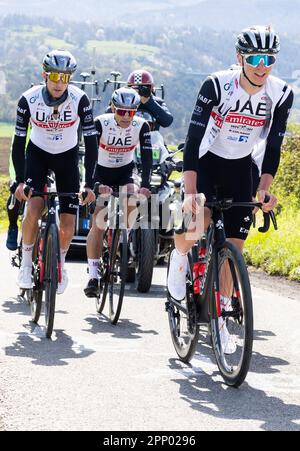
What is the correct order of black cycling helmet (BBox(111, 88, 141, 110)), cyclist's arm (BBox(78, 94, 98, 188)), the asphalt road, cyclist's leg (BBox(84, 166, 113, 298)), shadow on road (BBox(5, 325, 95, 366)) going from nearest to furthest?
the asphalt road, shadow on road (BBox(5, 325, 95, 366)), cyclist's arm (BBox(78, 94, 98, 188)), cyclist's leg (BBox(84, 166, 113, 298)), black cycling helmet (BBox(111, 88, 141, 110))

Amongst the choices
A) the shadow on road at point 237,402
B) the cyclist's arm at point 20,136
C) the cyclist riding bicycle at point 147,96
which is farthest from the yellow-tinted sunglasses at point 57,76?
the cyclist riding bicycle at point 147,96

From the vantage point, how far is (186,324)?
7.39 meters

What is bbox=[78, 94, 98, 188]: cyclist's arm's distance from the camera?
8781mm

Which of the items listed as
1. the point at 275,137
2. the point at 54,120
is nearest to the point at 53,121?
the point at 54,120

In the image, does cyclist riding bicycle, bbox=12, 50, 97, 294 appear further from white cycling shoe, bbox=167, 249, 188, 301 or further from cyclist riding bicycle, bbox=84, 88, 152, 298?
white cycling shoe, bbox=167, 249, 188, 301

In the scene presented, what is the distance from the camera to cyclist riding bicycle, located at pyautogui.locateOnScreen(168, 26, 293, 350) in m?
6.55

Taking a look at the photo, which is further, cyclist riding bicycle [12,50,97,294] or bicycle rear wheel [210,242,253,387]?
cyclist riding bicycle [12,50,97,294]

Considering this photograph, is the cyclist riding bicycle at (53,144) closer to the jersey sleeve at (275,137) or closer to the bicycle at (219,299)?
the bicycle at (219,299)

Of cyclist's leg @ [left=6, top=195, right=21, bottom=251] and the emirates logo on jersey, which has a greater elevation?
the emirates logo on jersey

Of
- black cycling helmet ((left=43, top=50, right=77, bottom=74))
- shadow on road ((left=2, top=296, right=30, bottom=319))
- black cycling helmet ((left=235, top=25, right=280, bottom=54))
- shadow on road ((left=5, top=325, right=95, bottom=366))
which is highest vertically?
black cycling helmet ((left=235, top=25, right=280, bottom=54))

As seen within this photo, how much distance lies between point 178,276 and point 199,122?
1.13 meters

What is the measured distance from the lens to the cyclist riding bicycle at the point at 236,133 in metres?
6.55

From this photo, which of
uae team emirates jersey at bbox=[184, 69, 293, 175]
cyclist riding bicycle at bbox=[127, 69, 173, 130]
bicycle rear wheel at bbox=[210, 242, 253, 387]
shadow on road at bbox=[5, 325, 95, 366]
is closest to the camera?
bicycle rear wheel at bbox=[210, 242, 253, 387]

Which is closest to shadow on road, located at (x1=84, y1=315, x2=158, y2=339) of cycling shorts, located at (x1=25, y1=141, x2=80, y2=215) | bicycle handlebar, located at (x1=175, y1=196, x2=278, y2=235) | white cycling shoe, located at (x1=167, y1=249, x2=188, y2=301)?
cycling shorts, located at (x1=25, y1=141, x2=80, y2=215)
